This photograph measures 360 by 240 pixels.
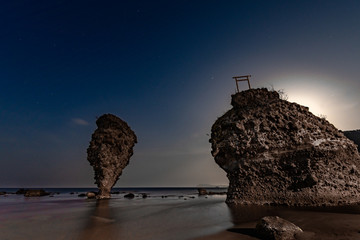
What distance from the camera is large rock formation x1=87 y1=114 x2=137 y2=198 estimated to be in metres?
36.3

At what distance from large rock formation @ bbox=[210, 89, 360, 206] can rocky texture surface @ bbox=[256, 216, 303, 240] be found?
9751mm

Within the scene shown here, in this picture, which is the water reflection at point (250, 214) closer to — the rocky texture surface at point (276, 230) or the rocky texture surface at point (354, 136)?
the rocky texture surface at point (276, 230)

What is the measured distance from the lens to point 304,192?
1436cm

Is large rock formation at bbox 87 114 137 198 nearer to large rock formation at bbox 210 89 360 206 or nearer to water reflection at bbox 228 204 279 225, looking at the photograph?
large rock formation at bbox 210 89 360 206

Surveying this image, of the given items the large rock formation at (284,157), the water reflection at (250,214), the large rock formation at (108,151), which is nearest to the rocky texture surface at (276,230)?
the water reflection at (250,214)

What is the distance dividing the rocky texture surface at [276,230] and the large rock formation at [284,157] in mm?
9751

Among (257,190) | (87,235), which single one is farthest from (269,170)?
(87,235)

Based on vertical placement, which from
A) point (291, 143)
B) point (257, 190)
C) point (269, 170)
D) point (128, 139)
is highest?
point (128, 139)

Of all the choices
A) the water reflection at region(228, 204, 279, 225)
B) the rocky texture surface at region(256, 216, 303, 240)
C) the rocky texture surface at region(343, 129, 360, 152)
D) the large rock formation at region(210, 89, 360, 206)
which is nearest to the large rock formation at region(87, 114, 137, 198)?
the large rock formation at region(210, 89, 360, 206)

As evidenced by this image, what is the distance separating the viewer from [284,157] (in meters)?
16.0

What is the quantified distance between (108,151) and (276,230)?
36.3m

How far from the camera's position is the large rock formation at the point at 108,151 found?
3628cm

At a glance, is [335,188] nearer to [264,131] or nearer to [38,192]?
[264,131]

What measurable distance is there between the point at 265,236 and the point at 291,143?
40.1 feet
